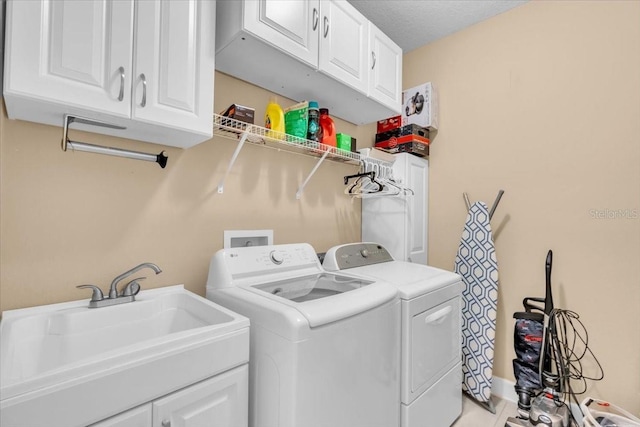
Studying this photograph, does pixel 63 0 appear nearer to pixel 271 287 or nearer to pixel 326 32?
pixel 326 32

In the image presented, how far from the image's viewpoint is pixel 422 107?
2.59m

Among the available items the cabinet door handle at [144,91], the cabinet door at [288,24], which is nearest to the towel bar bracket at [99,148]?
the cabinet door handle at [144,91]

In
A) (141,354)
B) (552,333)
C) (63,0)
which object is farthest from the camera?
(552,333)

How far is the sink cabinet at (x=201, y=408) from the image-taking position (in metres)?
0.84

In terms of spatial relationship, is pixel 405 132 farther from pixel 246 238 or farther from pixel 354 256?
pixel 246 238

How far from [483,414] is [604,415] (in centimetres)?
65

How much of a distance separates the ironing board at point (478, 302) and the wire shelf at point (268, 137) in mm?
1097

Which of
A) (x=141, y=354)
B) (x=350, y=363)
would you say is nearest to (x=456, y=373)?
(x=350, y=363)

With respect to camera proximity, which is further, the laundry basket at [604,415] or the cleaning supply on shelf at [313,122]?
the cleaning supply on shelf at [313,122]

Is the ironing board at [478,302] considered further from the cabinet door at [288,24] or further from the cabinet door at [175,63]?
the cabinet door at [175,63]

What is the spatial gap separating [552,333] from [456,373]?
2.26ft

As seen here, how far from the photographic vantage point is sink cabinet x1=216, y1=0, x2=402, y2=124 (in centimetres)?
139

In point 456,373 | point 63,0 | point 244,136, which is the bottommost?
Result: point 456,373

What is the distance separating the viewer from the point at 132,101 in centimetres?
109
